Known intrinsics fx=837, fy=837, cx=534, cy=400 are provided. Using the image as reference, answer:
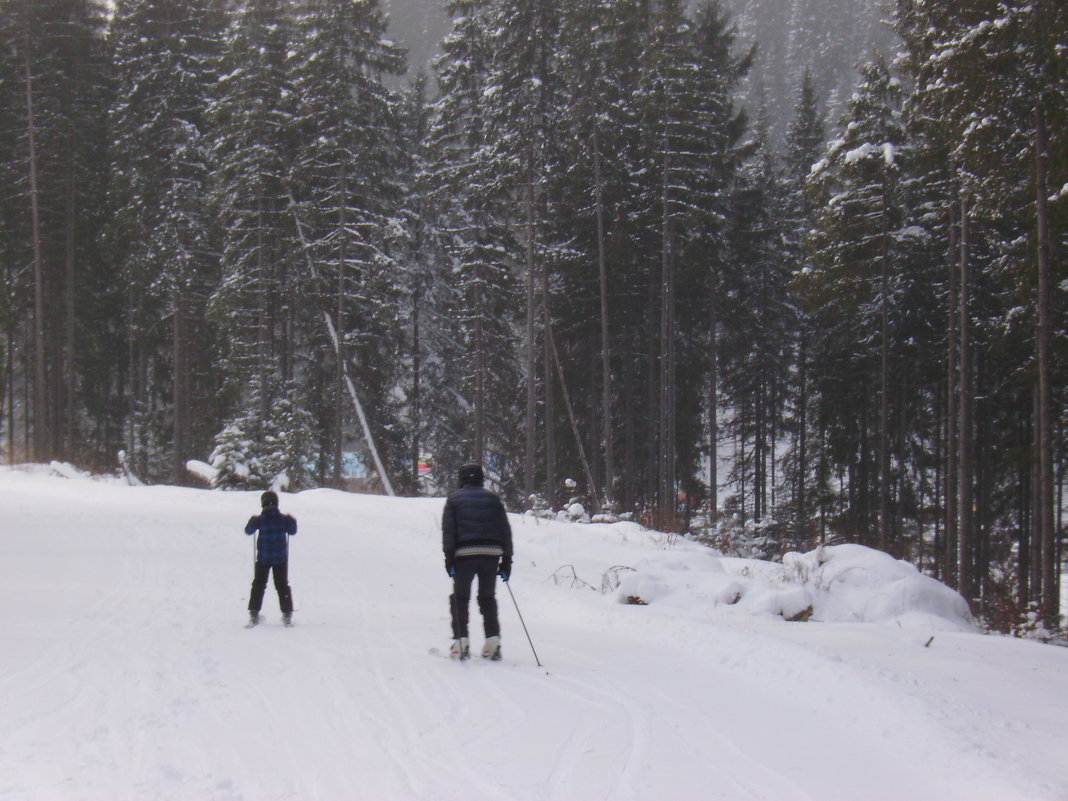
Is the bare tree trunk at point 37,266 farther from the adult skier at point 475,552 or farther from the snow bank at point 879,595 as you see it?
the snow bank at point 879,595

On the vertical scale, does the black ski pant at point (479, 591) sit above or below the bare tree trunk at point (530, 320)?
below

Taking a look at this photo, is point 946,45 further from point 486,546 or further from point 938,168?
point 486,546

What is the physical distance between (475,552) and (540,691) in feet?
5.16

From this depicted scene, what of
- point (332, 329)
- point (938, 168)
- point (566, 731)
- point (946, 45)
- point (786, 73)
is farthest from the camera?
point (786, 73)

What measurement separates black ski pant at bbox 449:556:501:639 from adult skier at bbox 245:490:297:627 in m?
2.89

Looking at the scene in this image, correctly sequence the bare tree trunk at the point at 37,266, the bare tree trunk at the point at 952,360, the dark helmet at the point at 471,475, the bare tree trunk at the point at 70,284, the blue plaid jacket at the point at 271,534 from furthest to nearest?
1. the bare tree trunk at the point at 70,284
2. the bare tree trunk at the point at 37,266
3. the bare tree trunk at the point at 952,360
4. the blue plaid jacket at the point at 271,534
5. the dark helmet at the point at 471,475

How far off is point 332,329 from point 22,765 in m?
26.5

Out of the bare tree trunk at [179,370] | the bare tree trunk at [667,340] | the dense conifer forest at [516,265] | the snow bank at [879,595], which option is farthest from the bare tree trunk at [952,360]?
the bare tree trunk at [179,370]

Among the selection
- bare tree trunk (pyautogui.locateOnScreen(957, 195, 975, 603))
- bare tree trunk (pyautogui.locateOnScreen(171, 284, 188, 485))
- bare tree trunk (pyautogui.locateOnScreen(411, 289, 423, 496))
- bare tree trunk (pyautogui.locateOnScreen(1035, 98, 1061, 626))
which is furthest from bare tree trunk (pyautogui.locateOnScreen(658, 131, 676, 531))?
bare tree trunk (pyautogui.locateOnScreen(171, 284, 188, 485))

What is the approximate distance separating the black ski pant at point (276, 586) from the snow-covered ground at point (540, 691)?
340 mm

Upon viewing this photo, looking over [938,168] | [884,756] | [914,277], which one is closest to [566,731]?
[884,756]

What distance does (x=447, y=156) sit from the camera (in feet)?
102

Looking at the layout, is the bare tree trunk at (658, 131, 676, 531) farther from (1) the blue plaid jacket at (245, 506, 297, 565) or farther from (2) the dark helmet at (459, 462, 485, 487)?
(2) the dark helmet at (459, 462, 485, 487)

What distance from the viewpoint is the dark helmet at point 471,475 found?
8336 mm
